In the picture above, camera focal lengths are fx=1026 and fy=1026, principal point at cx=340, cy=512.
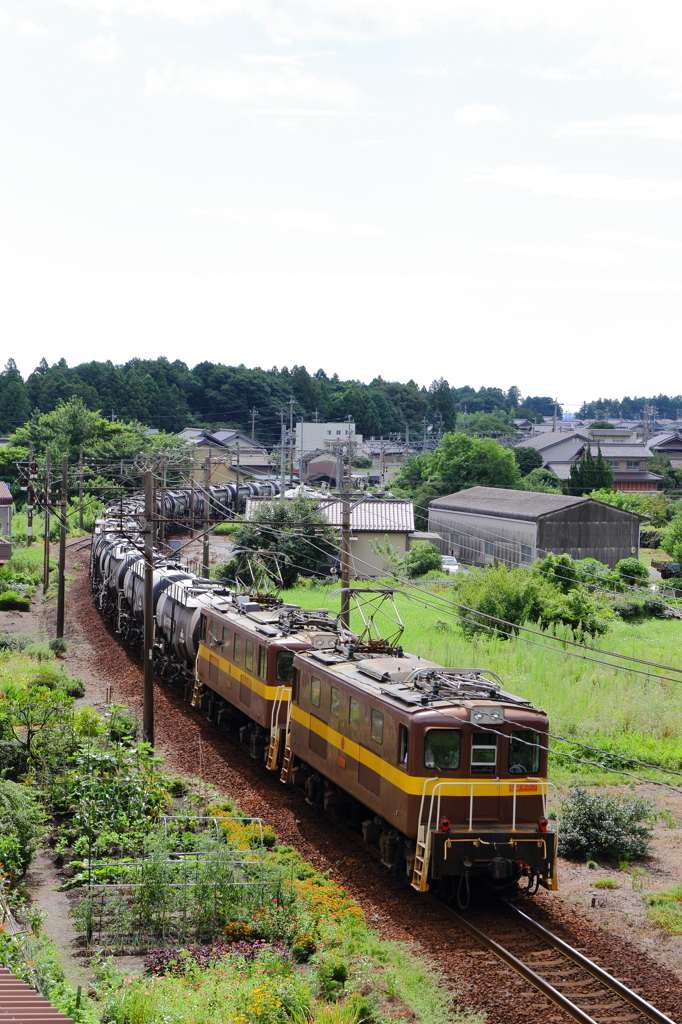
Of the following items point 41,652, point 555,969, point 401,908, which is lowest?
point 41,652

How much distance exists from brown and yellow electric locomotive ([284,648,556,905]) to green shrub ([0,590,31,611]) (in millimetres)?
32462

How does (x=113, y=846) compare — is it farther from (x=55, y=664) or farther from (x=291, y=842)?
(x=55, y=664)

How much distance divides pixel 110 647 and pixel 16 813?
2086 cm

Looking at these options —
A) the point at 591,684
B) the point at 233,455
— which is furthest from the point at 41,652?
the point at 233,455

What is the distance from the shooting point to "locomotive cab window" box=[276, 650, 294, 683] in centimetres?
2019

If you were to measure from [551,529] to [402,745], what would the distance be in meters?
39.6

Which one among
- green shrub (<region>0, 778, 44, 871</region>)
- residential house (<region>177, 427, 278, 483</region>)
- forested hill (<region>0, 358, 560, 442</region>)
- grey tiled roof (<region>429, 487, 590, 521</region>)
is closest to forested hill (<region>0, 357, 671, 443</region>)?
forested hill (<region>0, 358, 560, 442</region>)

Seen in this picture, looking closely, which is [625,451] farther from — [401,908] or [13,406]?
[401,908]

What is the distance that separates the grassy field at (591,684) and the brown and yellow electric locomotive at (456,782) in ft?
15.9

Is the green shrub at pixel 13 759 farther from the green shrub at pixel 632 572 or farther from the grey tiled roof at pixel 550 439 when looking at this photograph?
the grey tiled roof at pixel 550 439

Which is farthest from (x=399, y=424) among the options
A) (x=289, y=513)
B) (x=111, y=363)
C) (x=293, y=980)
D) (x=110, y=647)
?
(x=293, y=980)

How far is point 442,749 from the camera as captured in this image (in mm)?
13742

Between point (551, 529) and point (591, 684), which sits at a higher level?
point (551, 529)

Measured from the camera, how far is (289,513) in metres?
48.0
